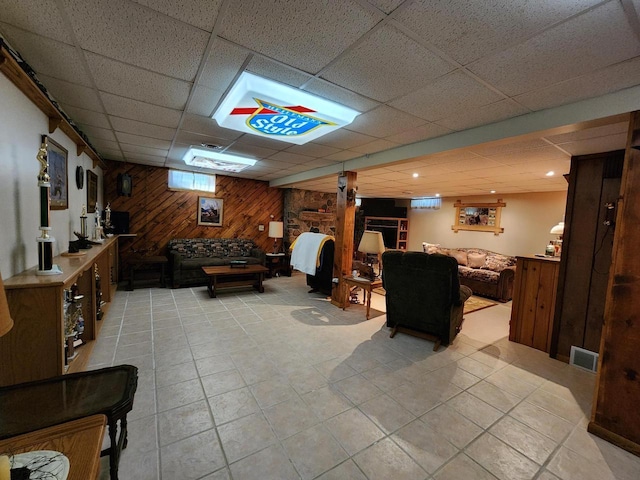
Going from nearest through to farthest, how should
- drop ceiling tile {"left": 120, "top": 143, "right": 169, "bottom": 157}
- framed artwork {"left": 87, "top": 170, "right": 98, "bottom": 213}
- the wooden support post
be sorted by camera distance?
framed artwork {"left": 87, "top": 170, "right": 98, "bottom": 213}, drop ceiling tile {"left": 120, "top": 143, "right": 169, "bottom": 157}, the wooden support post

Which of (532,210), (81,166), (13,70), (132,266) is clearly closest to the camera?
(13,70)

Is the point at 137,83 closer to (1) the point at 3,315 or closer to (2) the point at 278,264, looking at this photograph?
(1) the point at 3,315

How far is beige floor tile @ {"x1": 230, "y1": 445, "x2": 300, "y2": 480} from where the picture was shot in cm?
149

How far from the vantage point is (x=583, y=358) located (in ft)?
9.35

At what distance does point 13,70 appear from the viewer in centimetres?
153

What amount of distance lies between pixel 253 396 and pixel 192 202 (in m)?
5.20

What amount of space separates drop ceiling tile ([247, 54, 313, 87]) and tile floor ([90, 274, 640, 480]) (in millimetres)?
2389

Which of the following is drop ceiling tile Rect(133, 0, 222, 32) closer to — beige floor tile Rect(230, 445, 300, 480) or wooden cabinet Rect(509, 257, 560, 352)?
beige floor tile Rect(230, 445, 300, 480)

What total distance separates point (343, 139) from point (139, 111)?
2.12 meters

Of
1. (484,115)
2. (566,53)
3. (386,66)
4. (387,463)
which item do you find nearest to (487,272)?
(484,115)

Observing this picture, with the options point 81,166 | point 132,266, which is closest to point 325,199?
point 132,266

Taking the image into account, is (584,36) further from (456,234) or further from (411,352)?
(456,234)

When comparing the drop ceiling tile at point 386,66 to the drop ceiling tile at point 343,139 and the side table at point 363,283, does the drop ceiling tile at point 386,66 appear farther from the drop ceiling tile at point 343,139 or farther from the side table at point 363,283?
the side table at point 363,283

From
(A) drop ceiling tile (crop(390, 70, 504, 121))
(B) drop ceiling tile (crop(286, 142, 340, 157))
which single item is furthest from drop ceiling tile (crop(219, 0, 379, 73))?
(B) drop ceiling tile (crop(286, 142, 340, 157))
